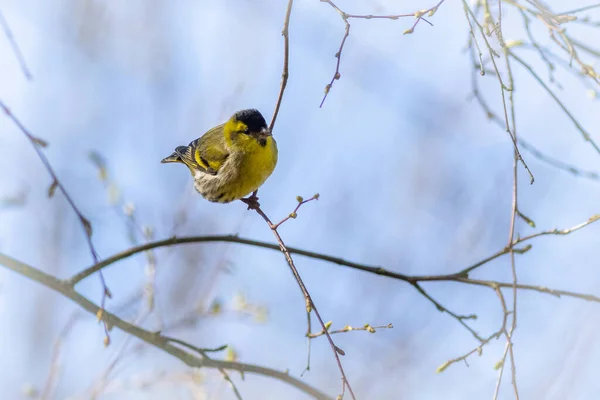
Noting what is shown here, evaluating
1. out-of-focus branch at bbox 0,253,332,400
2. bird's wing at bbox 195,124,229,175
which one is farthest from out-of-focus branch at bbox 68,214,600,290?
bird's wing at bbox 195,124,229,175

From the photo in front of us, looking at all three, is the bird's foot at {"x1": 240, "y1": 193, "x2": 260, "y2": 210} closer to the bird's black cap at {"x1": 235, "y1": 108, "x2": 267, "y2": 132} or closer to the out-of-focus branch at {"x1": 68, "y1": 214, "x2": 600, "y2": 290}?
the bird's black cap at {"x1": 235, "y1": 108, "x2": 267, "y2": 132}

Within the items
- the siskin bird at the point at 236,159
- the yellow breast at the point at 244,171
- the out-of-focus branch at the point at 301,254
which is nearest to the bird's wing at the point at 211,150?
the siskin bird at the point at 236,159

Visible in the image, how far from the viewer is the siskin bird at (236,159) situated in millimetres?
4146

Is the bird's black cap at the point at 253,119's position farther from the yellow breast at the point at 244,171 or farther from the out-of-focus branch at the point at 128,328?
the out-of-focus branch at the point at 128,328

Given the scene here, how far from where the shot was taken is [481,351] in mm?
2705

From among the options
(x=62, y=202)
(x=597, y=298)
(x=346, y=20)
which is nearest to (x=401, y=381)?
(x=597, y=298)

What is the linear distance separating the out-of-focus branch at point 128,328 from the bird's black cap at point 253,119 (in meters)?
1.50

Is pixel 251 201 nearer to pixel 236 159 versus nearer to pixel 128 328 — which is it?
pixel 236 159

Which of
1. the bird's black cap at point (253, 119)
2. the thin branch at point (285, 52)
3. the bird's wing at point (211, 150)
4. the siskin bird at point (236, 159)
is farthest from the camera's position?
the bird's wing at point (211, 150)

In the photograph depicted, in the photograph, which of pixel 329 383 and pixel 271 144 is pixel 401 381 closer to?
pixel 329 383

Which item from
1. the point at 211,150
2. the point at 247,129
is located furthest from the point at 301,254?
the point at 211,150

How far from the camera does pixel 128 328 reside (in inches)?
124

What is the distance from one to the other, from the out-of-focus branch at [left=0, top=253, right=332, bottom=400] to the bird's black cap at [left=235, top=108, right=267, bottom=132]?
1.50 meters

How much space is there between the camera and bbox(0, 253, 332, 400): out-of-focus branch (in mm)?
2936
